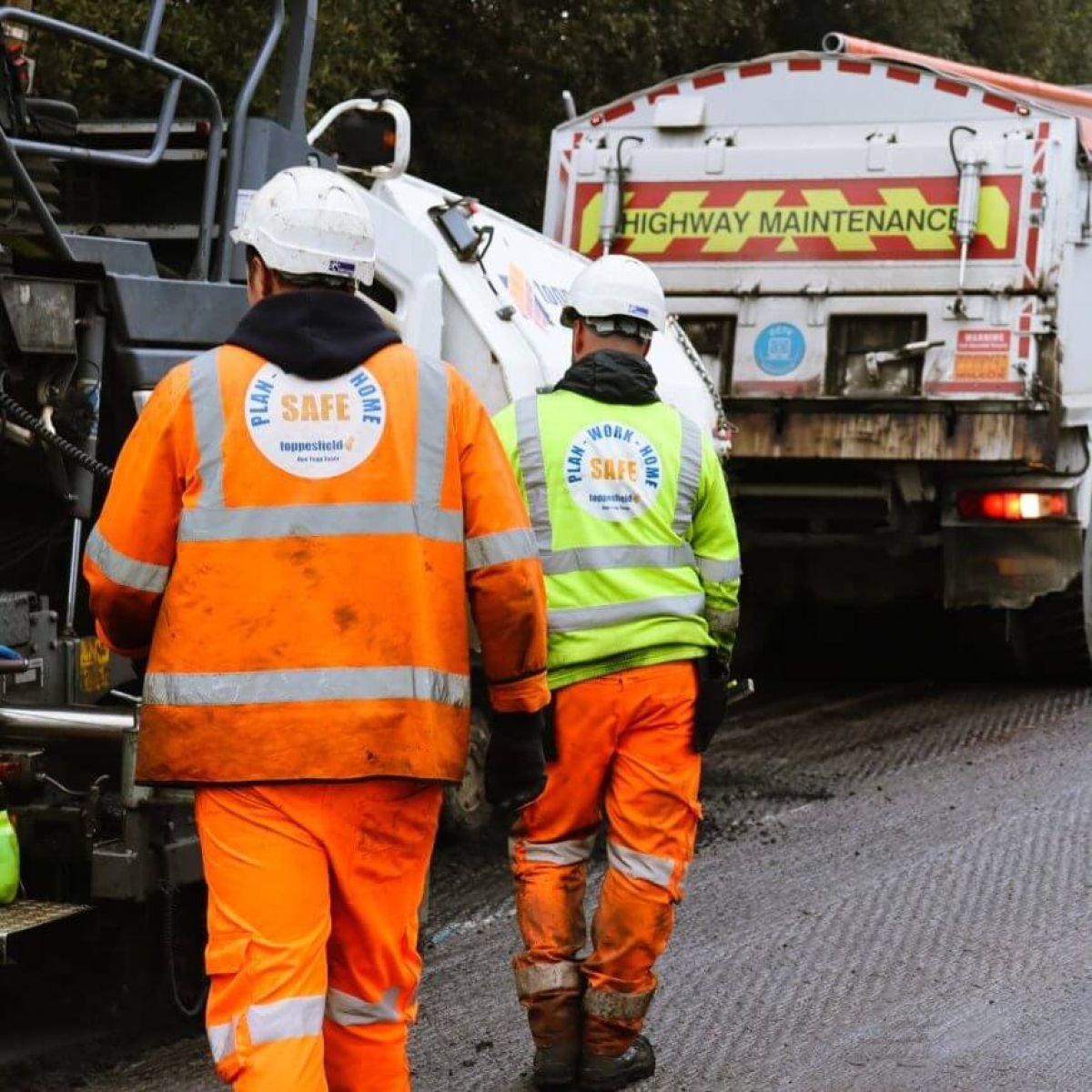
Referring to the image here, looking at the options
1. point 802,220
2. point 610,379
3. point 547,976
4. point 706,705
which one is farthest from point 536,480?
point 802,220

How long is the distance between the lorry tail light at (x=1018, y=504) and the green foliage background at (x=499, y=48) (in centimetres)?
443

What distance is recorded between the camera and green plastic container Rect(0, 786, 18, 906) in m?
4.45

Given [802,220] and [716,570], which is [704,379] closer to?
[802,220]

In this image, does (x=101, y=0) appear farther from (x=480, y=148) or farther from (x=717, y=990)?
(x=717, y=990)

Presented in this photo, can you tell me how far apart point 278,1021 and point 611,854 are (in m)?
1.54

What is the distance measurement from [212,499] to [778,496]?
A: 707 cm

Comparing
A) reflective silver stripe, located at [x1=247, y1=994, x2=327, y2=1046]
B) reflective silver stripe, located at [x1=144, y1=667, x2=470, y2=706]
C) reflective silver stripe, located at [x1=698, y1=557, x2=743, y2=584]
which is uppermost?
reflective silver stripe, located at [x1=698, y1=557, x2=743, y2=584]

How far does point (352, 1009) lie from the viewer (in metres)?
3.46

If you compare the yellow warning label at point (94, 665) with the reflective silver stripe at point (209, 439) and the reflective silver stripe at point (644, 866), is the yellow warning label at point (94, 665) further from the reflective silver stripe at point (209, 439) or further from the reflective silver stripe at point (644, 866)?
the reflective silver stripe at point (209, 439)

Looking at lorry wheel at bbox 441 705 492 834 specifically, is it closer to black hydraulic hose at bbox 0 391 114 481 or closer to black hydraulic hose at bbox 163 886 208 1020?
black hydraulic hose at bbox 163 886 208 1020

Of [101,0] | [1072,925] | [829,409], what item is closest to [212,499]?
[1072,925]

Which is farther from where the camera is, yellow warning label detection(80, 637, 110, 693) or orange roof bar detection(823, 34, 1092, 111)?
orange roof bar detection(823, 34, 1092, 111)

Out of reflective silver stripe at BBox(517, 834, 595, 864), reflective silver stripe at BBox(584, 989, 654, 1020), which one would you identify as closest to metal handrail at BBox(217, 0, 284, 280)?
reflective silver stripe at BBox(517, 834, 595, 864)

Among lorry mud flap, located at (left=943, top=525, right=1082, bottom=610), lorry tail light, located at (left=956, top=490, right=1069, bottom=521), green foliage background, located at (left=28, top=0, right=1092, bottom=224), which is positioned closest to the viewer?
lorry tail light, located at (left=956, top=490, right=1069, bottom=521)
